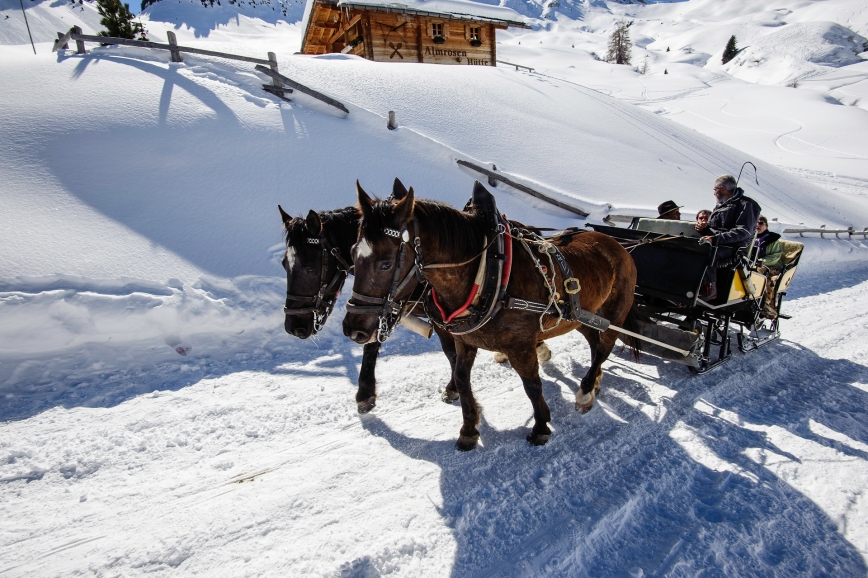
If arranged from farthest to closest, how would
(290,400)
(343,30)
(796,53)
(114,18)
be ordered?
(796,53) → (343,30) → (114,18) → (290,400)

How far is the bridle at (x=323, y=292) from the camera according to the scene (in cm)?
358

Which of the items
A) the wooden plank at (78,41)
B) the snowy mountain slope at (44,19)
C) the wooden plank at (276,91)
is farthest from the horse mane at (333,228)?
the snowy mountain slope at (44,19)

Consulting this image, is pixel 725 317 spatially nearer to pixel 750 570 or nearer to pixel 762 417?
pixel 762 417

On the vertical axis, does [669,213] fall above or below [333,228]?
below

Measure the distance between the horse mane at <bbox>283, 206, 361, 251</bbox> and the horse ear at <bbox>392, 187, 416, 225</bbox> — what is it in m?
1.26

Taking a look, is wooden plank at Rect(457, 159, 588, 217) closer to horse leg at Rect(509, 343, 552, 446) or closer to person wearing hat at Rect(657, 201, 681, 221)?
person wearing hat at Rect(657, 201, 681, 221)

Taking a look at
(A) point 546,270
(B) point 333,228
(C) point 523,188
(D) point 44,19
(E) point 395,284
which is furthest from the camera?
(D) point 44,19

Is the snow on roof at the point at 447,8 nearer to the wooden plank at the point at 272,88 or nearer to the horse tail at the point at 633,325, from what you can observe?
the wooden plank at the point at 272,88

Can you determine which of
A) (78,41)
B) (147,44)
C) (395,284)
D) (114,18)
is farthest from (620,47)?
(395,284)

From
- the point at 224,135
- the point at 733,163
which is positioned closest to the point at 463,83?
the point at 224,135

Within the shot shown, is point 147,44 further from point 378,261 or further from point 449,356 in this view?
point 378,261

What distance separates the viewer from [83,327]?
4457 millimetres

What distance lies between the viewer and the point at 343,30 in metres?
19.3

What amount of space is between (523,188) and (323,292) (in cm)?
714
